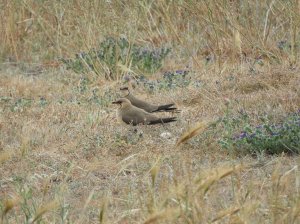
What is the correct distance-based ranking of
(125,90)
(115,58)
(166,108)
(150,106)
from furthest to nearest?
(115,58), (125,90), (150,106), (166,108)

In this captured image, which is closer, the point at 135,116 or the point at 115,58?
the point at 135,116

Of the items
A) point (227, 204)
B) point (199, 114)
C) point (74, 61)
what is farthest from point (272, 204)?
point (74, 61)

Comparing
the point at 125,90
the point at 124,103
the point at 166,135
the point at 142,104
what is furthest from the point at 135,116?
the point at 125,90

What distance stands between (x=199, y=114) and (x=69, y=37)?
3.47 meters

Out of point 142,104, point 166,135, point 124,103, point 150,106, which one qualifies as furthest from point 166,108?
point 166,135

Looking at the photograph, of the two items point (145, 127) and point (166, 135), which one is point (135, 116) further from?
point (166, 135)

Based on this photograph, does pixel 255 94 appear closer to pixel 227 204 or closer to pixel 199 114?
pixel 199 114

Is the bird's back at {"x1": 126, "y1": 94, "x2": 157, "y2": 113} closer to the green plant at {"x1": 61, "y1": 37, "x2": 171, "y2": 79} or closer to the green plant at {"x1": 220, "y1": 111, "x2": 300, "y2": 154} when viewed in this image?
the green plant at {"x1": 220, "y1": 111, "x2": 300, "y2": 154}

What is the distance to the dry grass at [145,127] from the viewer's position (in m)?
4.23

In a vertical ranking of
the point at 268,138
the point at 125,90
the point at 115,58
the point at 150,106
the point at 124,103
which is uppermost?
the point at 268,138

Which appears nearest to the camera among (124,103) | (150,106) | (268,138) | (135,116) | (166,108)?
(268,138)

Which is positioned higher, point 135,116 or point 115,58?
point 135,116

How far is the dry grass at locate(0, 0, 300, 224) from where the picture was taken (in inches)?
166

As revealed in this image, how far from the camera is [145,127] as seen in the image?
7312mm
